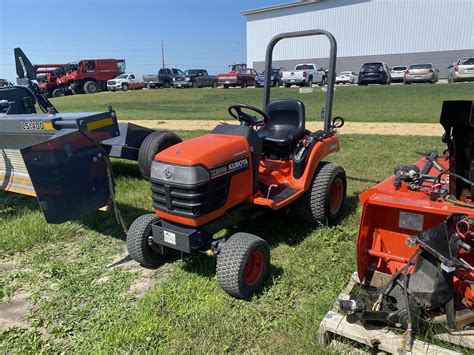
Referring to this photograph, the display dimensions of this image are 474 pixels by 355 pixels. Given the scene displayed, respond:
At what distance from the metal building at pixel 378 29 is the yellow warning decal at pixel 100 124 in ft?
123

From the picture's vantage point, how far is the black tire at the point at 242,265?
2.84 metres

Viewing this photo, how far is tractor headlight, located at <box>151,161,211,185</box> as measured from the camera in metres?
2.91

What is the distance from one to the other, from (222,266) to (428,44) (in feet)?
126

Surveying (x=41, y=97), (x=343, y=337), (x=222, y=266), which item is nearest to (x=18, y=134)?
(x=41, y=97)

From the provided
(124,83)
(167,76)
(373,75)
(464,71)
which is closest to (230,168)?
(464,71)

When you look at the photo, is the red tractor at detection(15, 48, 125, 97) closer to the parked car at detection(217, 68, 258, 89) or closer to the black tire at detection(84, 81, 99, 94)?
the black tire at detection(84, 81, 99, 94)

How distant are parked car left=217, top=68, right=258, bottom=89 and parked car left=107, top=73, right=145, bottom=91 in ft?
21.9

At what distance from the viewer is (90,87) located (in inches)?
1175

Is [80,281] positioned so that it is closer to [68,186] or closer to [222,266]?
[68,186]

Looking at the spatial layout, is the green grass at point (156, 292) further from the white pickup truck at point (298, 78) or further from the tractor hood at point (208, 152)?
the white pickup truck at point (298, 78)

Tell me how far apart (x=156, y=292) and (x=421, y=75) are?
24077mm

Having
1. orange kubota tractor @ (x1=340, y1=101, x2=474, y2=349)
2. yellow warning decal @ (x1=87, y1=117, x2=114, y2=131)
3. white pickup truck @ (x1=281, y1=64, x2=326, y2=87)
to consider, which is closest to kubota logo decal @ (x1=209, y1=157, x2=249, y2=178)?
orange kubota tractor @ (x1=340, y1=101, x2=474, y2=349)

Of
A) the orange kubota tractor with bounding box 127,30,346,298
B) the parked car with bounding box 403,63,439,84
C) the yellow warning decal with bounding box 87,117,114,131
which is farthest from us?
the parked car with bounding box 403,63,439,84

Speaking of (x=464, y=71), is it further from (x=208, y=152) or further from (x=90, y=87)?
(x=90, y=87)
